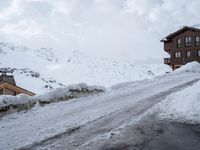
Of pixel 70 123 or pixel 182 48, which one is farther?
pixel 182 48

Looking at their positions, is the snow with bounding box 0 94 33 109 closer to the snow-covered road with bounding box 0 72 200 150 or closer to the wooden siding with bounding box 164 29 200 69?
the snow-covered road with bounding box 0 72 200 150

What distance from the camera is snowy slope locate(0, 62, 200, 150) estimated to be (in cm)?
855

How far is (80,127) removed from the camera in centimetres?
1000

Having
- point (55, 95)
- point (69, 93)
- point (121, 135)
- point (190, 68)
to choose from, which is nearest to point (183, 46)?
point (190, 68)

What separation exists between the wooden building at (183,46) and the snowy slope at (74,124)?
4389cm

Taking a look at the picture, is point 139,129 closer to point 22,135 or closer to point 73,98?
point 22,135

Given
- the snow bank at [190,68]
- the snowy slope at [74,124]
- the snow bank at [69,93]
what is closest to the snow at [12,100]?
the snow bank at [69,93]

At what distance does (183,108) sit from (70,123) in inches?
144

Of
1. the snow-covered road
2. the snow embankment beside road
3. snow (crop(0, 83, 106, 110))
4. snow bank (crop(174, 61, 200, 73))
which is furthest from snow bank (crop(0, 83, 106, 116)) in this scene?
snow bank (crop(174, 61, 200, 73))

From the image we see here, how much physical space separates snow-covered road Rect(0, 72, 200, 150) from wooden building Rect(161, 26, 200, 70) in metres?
43.9

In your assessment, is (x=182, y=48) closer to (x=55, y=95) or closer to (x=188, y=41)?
(x=188, y=41)

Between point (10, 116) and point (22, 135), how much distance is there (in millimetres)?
3846

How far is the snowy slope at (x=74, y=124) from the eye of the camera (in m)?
8.55

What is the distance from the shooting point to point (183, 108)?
10.9 metres
